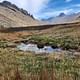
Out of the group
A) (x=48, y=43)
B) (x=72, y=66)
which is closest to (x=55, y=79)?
(x=72, y=66)

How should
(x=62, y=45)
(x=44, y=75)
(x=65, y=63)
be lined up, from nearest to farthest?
(x=44, y=75), (x=65, y=63), (x=62, y=45)

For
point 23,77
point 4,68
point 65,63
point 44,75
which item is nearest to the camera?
point 44,75

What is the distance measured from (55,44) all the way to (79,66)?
21310 mm

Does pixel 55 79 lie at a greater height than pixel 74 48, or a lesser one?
greater

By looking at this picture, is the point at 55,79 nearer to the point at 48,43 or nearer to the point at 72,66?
the point at 72,66

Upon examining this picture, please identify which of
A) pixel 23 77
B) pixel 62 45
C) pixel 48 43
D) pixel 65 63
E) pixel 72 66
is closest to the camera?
pixel 23 77

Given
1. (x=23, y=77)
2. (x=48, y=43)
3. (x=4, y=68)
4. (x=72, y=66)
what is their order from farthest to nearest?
(x=48, y=43)
(x=72, y=66)
(x=4, y=68)
(x=23, y=77)

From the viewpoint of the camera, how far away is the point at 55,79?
743cm

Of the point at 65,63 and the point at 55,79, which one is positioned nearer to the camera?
the point at 55,79

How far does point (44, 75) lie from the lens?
735cm

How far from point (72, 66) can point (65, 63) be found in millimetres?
1251

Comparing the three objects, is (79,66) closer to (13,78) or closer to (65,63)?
(65,63)

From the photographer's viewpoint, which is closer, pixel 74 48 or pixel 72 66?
pixel 72 66

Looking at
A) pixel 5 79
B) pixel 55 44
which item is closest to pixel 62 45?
pixel 55 44
